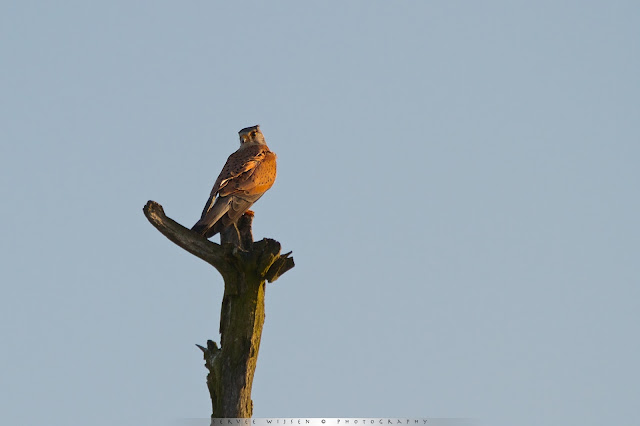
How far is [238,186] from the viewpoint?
11883 mm

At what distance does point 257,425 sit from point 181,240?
215 centimetres

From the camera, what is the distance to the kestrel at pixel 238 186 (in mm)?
11023

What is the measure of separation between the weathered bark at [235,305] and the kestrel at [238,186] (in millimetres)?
757

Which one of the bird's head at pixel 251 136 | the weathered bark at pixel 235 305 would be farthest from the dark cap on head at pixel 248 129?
the weathered bark at pixel 235 305

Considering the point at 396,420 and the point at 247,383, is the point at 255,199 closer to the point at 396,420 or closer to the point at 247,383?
the point at 247,383

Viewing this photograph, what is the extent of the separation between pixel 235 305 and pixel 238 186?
8.35 feet

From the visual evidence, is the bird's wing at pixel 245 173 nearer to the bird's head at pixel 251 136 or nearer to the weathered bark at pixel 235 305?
the bird's head at pixel 251 136

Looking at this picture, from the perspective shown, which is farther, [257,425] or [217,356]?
[217,356]

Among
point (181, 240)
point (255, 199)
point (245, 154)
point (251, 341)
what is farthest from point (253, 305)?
point (245, 154)

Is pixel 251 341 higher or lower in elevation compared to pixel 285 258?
lower

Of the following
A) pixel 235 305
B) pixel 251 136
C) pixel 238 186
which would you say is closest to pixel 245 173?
pixel 238 186

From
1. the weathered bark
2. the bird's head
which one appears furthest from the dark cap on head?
the weathered bark

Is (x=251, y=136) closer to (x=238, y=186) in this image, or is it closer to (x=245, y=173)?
(x=245, y=173)

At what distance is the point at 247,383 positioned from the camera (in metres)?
9.41
